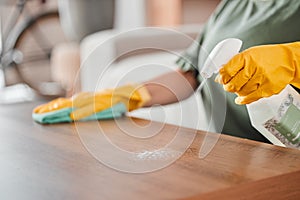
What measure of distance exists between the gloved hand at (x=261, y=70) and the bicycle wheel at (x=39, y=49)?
96.8 inches

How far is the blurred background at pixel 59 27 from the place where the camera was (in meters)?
2.88

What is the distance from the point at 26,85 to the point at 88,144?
258 centimetres

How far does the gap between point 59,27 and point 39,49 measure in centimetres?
28

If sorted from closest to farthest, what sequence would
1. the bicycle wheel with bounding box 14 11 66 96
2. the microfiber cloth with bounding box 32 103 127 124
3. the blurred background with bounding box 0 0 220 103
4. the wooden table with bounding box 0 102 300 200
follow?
the wooden table with bounding box 0 102 300 200, the microfiber cloth with bounding box 32 103 127 124, the blurred background with bounding box 0 0 220 103, the bicycle wheel with bounding box 14 11 66 96

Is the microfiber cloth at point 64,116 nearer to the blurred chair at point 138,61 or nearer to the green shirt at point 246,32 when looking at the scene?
the blurred chair at point 138,61

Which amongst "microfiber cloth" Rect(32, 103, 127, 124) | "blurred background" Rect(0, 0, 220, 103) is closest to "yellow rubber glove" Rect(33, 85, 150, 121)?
"microfiber cloth" Rect(32, 103, 127, 124)

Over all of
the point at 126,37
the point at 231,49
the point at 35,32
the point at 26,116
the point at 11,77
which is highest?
the point at 231,49

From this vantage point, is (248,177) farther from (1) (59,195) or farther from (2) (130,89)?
(2) (130,89)

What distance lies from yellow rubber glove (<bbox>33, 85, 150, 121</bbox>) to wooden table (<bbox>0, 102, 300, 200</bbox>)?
109 mm

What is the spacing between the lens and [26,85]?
3.28 metres

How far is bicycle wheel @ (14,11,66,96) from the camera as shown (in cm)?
319

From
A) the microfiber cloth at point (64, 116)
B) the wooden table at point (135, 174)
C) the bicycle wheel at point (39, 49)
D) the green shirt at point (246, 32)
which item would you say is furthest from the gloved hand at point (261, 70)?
the bicycle wheel at point (39, 49)

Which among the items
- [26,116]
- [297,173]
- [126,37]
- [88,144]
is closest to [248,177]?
[297,173]

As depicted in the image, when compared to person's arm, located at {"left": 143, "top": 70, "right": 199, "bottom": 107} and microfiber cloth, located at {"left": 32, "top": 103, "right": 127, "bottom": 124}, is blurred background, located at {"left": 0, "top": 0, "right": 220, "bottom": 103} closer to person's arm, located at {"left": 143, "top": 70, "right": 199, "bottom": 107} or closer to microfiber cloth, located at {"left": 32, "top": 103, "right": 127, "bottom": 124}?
person's arm, located at {"left": 143, "top": 70, "right": 199, "bottom": 107}
